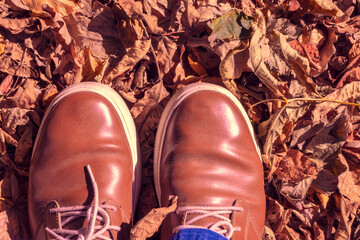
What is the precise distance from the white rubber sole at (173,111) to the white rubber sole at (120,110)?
6 centimetres

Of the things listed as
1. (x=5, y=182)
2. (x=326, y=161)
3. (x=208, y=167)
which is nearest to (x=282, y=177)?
(x=326, y=161)

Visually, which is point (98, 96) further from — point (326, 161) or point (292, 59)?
point (326, 161)

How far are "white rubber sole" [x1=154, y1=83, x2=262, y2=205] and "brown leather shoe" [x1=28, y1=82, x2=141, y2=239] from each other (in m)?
0.10

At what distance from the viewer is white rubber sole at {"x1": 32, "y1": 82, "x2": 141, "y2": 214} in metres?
1.14

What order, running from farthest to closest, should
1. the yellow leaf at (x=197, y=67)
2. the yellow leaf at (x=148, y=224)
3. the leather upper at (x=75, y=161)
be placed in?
the yellow leaf at (x=197, y=67), the leather upper at (x=75, y=161), the yellow leaf at (x=148, y=224)

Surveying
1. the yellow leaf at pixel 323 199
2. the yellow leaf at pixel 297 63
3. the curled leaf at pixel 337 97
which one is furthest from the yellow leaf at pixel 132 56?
the yellow leaf at pixel 323 199

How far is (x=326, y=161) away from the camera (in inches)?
49.4

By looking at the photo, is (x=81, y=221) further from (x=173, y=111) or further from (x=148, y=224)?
(x=173, y=111)

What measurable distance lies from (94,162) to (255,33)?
26.3 inches

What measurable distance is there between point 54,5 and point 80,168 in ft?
1.77

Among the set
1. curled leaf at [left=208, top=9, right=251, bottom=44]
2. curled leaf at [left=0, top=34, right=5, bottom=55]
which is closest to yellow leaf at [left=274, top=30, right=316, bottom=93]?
curled leaf at [left=208, top=9, right=251, bottom=44]

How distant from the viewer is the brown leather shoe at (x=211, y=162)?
1.11 m

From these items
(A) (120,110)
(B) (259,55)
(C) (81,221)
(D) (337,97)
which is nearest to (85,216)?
(C) (81,221)

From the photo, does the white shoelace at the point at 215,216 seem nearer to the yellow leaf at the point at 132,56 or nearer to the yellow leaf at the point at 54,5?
the yellow leaf at the point at 132,56
